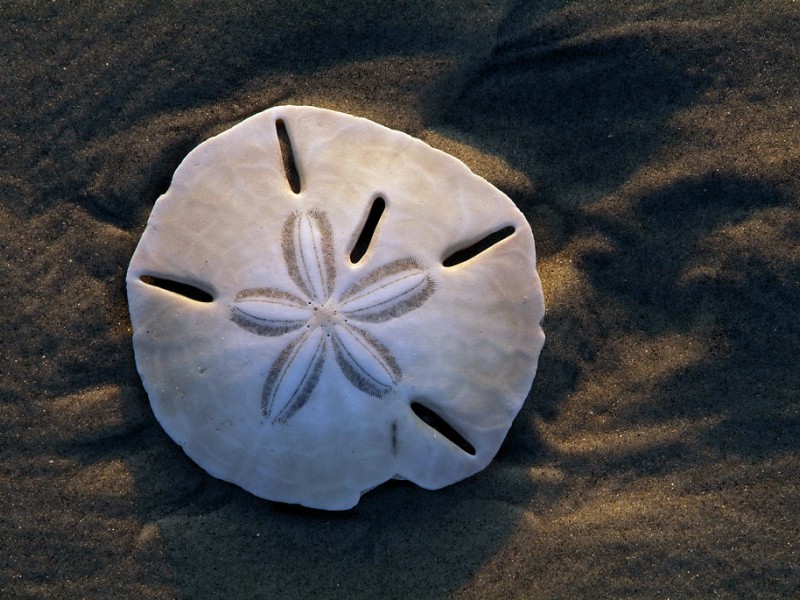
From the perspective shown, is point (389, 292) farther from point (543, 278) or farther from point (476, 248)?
point (543, 278)

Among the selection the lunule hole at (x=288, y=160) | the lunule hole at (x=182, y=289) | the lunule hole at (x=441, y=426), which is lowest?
the lunule hole at (x=441, y=426)

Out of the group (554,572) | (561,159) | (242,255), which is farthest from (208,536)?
(561,159)

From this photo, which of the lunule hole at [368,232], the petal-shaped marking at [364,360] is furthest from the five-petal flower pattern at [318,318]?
the lunule hole at [368,232]

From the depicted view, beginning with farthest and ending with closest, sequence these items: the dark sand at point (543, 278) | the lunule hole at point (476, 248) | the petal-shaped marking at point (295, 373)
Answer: the lunule hole at point (476, 248)
the dark sand at point (543, 278)
the petal-shaped marking at point (295, 373)

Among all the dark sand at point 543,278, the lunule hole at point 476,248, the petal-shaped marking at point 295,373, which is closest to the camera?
the petal-shaped marking at point 295,373

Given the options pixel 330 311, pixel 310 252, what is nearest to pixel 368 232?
pixel 310 252

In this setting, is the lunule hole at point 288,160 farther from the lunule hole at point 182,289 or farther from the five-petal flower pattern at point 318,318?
the lunule hole at point 182,289

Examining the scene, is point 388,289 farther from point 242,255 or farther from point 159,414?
point 159,414
